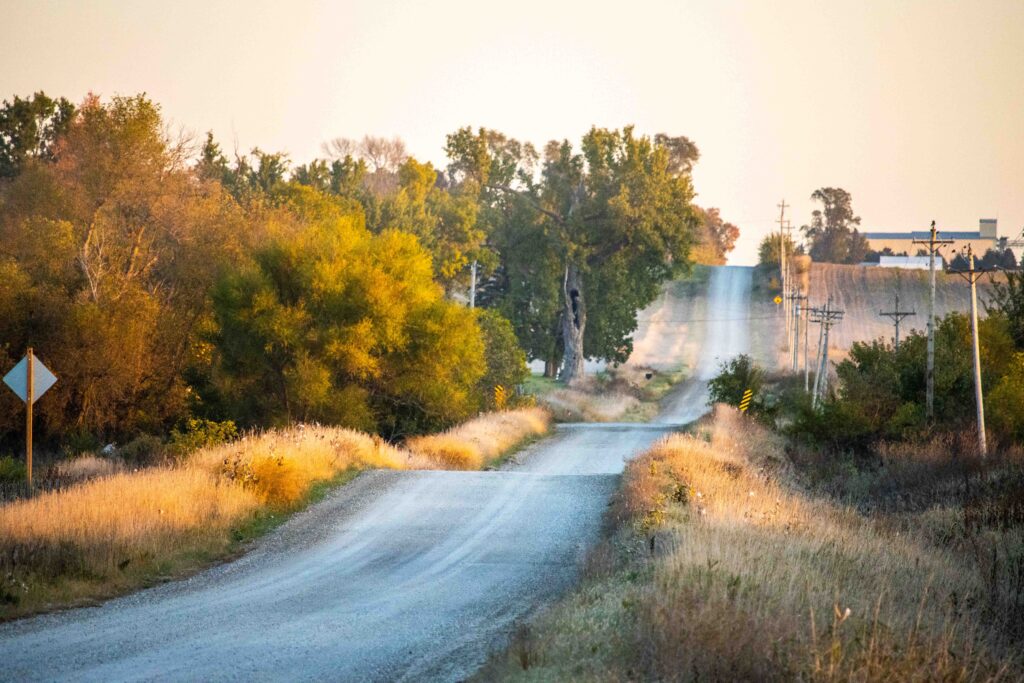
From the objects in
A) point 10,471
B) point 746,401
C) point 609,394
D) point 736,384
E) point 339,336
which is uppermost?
point 339,336

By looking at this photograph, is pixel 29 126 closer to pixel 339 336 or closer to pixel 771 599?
pixel 339 336

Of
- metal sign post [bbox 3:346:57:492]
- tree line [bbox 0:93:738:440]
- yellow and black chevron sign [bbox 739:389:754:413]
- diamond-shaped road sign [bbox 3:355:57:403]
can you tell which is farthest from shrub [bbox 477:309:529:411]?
diamond-shaped road sign [bbox 3:355:57:403]

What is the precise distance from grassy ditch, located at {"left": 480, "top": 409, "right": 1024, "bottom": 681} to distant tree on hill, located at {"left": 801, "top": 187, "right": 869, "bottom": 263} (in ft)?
538

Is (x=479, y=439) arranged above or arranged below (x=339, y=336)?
below

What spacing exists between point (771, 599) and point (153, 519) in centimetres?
997

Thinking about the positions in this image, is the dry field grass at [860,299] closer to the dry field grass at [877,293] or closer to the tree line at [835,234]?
the dry field grass at [877,293]

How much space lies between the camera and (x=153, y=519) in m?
17.0

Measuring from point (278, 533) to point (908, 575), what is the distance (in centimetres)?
934

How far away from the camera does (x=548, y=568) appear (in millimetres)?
16422

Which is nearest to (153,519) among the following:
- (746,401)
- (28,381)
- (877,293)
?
(28,381)

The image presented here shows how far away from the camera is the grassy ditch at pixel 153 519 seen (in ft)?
47.5

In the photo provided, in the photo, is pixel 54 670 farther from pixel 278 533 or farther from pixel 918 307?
pixel 918 307

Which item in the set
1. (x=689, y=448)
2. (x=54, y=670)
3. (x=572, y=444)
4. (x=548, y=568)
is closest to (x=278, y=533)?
(x=548, y=568)

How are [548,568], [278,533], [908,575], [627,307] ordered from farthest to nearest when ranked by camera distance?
[627,307], [278,533], [548,568], [908,575]
